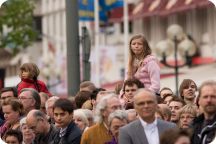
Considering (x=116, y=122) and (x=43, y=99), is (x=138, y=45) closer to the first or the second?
(x=43, y=99)

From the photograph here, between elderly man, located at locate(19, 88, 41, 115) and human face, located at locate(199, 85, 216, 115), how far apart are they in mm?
4085

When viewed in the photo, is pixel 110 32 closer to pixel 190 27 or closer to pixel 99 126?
pixel 190 27

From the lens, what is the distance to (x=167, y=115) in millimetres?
15375

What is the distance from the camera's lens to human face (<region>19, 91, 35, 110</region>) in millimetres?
16938

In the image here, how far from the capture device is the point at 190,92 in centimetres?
1789

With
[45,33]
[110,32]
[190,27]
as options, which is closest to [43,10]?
[45,33]

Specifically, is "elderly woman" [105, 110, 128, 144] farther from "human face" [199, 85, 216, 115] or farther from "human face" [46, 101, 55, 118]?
"human face" [46, 101, 55, 118]

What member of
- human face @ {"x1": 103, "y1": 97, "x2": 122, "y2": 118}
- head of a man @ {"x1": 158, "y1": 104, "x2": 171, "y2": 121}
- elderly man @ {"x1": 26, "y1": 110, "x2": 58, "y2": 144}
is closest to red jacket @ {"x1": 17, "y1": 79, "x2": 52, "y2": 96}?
elderly man @ {"x1": 26, "y1": 110, "x2": 58, "y2": 144}

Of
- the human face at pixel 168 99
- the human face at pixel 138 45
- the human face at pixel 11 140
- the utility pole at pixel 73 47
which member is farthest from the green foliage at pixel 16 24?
the human face at pixel 11 140

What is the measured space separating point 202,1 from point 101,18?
4899 mm

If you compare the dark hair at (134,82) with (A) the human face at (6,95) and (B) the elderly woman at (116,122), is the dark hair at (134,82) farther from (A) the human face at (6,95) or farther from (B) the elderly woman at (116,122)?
(A) the human face at (6,95)

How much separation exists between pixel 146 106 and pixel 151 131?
25cm

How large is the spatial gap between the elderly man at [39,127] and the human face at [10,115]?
79 cm

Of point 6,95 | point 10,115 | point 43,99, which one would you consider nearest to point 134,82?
point 10,115
